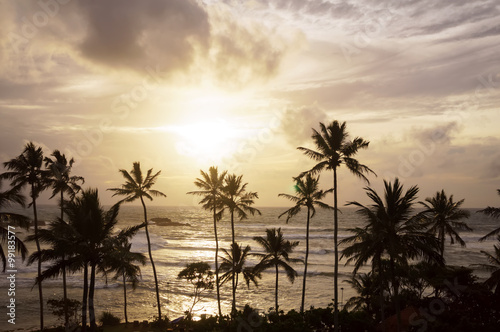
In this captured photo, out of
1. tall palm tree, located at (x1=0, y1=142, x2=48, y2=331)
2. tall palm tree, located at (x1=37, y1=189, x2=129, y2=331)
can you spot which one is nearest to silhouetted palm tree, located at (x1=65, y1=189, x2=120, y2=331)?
tall palm tree, located at (x1=37, y1=189, x2=129, y2=331)

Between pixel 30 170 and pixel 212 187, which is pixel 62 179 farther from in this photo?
pixel 212 187

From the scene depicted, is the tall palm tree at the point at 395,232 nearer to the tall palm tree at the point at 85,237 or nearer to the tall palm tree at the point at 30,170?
the tall palm tree at the point at 85,237

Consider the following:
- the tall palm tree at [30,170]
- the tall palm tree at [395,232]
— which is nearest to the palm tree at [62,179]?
the tall palm tree at [30,170]

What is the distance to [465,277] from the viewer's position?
1099 inches

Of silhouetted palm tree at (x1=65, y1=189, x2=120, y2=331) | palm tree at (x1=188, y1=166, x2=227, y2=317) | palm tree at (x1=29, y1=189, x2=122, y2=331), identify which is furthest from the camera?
palm tree at (x1=188, y1=166, x2=227, y2=317)

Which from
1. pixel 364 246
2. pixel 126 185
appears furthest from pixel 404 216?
pixel 126 185

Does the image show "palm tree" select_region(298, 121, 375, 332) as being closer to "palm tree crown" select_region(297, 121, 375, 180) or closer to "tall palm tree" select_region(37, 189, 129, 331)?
"palm tree crown" select_region(297, 121, 375, 180)

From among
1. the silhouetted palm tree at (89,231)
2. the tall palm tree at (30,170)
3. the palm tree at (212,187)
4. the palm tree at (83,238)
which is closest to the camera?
the palm tree at (83,238)

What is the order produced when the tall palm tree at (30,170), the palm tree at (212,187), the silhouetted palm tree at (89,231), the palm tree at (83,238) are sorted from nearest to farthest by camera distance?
the palm tree at (83,238)
the silhouetted palm tree at (89,231)
the tall palm tree at (30,170)
the palm tree at (212,187)

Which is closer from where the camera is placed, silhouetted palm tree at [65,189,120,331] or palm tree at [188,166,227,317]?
silhouetted palm tree at [65,189,120,331]

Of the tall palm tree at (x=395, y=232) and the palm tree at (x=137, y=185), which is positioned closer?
the tall palm tree at (x=395, y=232)

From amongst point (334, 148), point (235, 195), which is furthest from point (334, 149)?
point (235, 195)

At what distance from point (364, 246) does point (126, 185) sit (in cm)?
2295

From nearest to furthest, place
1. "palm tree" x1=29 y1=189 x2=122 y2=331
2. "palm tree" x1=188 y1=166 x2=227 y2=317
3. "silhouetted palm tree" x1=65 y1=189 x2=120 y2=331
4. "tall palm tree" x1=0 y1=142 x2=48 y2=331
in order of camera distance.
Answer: "palm tree" x1=29 y1=189 x2=122 y2=331 → "silhouetted palm tree" x1=65 y1=189 x2=120 y2=331 → "tall palm tree" x1=0 y1=142 x2=48 y2=331 → "palm tree" x1=188 y1=166 x2=227 y2=317
